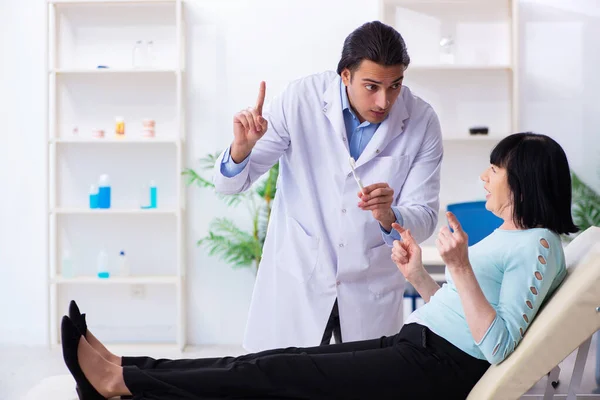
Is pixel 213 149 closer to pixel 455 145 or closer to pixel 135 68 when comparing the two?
pixel 135 68

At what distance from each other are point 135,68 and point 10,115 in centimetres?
87

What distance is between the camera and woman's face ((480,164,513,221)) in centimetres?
178

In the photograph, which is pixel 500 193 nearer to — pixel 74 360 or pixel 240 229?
pixel 74 360

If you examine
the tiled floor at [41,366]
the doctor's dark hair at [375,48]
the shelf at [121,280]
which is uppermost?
the doctor's dark hair at [375,48]

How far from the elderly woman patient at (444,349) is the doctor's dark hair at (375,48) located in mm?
368

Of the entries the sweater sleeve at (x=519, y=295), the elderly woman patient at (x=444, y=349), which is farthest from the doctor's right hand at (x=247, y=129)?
the sweater sleeve at (x=519, y=295)

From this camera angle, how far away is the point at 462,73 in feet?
14.5

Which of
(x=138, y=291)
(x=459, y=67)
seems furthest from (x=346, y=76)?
(x=138, y=291)

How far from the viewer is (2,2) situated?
14.8 ft

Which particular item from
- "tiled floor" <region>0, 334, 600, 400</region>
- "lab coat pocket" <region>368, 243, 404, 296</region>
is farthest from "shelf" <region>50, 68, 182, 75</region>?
"lab coat pocket" <region>368, 243, 404, 296</region>

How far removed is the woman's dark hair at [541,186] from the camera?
1.72 m

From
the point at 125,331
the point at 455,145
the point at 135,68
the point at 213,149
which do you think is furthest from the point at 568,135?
the point at 125,331

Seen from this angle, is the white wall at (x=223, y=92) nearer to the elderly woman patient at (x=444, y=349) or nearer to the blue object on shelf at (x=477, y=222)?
the blue object on shelf at (x=477, y=222)

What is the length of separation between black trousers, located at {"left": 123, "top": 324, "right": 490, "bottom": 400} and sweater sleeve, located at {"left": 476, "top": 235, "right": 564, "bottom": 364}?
120mm
